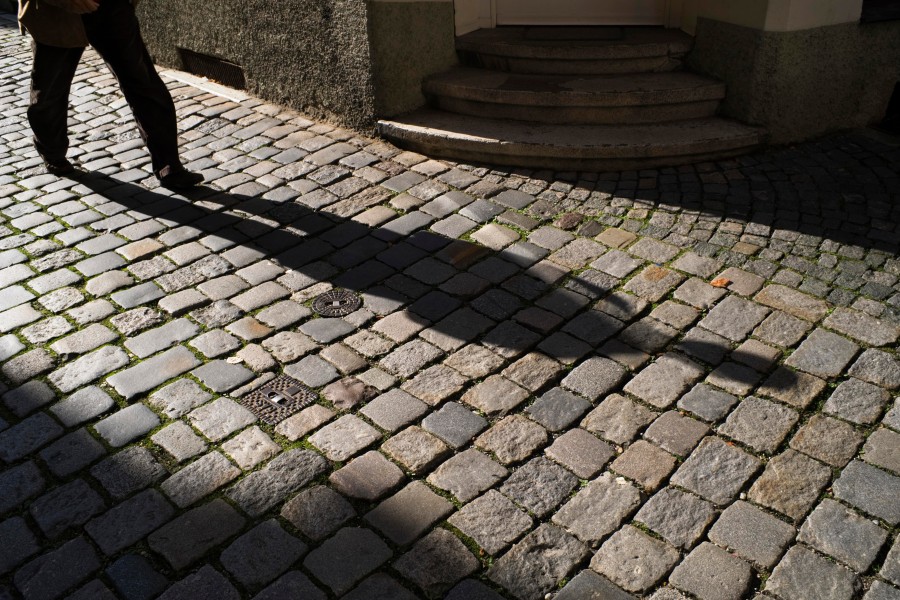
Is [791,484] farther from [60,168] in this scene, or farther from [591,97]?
[60,168]

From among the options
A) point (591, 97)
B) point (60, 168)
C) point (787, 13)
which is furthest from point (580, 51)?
point (60, 168)

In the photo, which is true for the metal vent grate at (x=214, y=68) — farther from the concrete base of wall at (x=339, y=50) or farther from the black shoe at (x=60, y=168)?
the black shoe at (x=60, y=168)

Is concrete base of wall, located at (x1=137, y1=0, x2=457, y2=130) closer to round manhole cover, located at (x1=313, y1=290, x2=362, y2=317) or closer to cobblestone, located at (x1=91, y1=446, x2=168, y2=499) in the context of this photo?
round manhole cover, located at (x1=313, y1=290, x2=362, y2=317)

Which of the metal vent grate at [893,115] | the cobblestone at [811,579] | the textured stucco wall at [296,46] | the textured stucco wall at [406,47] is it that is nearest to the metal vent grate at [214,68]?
the textured stucco wall at [296,46]

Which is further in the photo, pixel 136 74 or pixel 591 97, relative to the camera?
pixel 591 97

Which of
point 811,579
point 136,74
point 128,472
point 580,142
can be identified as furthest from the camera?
point 580,142

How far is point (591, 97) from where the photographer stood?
19.6 ft

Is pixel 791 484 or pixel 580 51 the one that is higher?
pixel 580 51

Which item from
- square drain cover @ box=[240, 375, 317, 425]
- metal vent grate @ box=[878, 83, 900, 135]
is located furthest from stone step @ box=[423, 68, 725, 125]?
square drain cover @ box=[240, 375, 317, 425]

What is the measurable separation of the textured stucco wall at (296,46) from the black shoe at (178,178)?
4.55 ft

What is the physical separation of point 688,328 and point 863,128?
10.8 ft

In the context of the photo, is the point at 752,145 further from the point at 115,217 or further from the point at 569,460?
A: the point at 115,217

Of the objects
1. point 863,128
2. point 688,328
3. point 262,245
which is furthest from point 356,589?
point 863,128

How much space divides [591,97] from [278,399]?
134 inches
